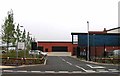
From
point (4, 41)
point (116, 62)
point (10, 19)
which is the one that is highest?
point (10, 19)

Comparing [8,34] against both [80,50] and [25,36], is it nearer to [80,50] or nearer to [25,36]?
[80,50]

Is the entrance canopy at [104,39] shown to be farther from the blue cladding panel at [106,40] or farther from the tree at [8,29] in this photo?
the tree at [8,29]

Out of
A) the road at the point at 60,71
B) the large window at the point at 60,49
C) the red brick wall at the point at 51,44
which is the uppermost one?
the red brick wall at the point at 51,44

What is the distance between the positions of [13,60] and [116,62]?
43.3 ft

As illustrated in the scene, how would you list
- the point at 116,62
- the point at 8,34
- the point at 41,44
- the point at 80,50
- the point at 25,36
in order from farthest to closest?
1. the point at 41,44
2. the point at 25,36
3. the point at 80,50
4. the point at 8,34
5. the point at 116,62

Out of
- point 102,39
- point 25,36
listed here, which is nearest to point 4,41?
point 25,36

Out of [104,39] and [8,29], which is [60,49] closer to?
[104,39]

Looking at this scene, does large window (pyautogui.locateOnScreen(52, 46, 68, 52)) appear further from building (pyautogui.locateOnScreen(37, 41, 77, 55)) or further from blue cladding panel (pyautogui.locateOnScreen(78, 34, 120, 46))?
blue cladding panel (pyautogui.locateOnScreen(78, 34, 120, 46))

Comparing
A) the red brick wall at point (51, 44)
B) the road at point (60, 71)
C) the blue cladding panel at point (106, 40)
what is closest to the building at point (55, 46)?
the red brick wall at point (51, 44)

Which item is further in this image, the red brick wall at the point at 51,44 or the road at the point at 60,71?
the red brick wall at the point at 51,44

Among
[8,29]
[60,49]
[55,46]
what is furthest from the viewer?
[60,49]

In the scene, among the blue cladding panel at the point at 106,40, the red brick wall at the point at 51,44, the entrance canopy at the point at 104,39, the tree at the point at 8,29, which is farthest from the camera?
the red brick wall at the point at 51,44

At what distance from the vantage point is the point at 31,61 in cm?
3394

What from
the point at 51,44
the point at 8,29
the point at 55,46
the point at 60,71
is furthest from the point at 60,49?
the point at 60,71
